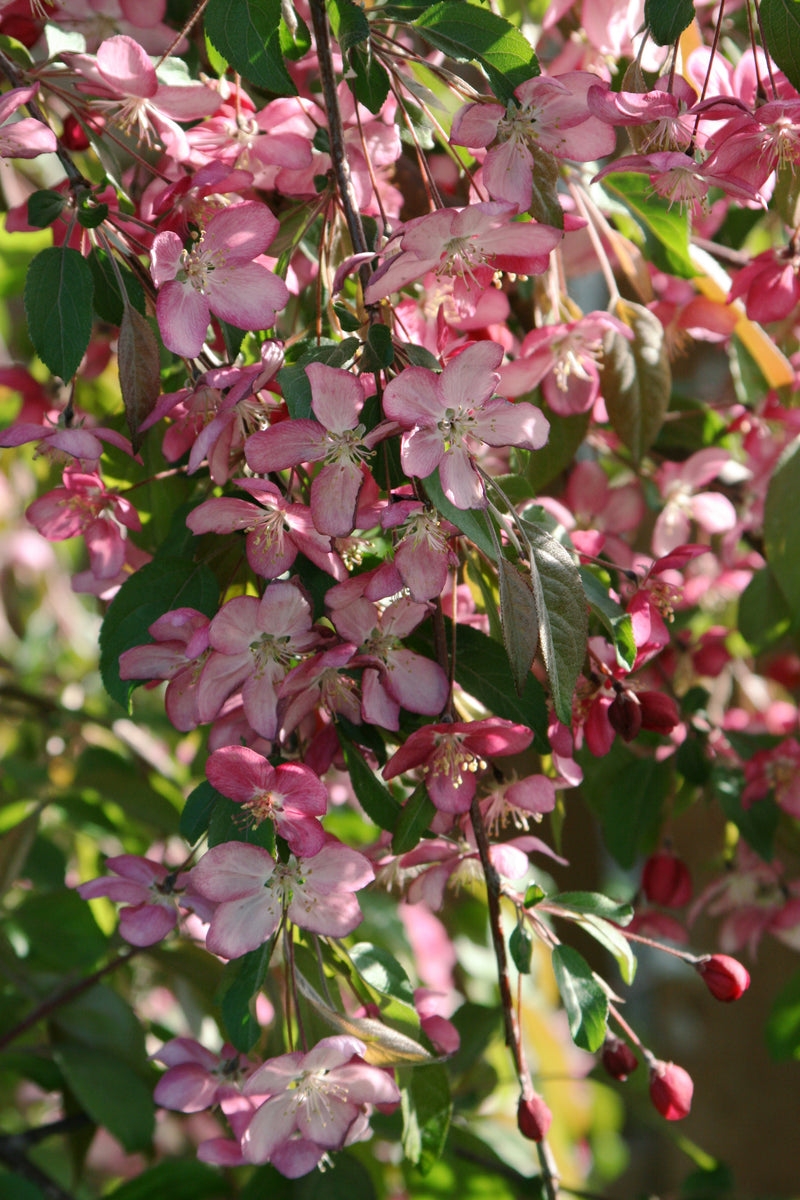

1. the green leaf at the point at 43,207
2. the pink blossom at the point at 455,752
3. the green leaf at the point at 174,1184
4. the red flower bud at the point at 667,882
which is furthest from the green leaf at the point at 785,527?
the green leaf at the point at 174,1184

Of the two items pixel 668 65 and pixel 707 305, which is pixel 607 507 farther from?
pixel 668 65

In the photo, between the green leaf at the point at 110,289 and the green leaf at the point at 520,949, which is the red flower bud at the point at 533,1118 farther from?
the green leaf at the point at 110,289

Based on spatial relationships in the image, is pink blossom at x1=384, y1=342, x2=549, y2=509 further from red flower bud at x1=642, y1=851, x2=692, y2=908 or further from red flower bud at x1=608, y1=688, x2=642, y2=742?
red flower bud at x1=642, y1=851, x2=692, y2=908

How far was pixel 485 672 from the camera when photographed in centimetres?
57

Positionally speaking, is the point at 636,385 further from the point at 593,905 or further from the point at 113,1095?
the point at 113,1095

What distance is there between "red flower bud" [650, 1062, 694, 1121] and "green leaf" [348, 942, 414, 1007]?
0.16m

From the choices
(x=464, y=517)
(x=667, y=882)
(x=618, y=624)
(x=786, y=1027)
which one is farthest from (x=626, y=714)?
(x=786, y=1027)

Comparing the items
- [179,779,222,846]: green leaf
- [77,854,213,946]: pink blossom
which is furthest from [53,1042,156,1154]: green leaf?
[179,779,222,846]: green leaf

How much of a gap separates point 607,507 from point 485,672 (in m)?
0.40

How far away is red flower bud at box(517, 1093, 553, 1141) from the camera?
0.61 metres

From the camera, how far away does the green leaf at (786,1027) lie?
3.09ft

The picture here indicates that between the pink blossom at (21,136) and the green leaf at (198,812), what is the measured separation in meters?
0.33

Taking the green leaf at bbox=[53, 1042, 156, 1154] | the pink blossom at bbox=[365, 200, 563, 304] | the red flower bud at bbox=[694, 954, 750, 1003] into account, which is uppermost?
the pink blossom at bbox=[365, 200, 563, 304]

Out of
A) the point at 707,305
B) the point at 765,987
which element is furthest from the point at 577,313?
the point at 765,987
